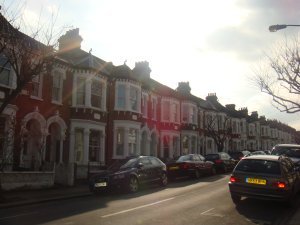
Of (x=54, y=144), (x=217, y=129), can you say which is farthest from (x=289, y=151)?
(x=217, y=129)

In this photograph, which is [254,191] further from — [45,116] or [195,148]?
[195,148]

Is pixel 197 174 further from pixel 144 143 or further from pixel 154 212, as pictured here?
pixel 154 212

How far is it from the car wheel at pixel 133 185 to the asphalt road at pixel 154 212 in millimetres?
2140

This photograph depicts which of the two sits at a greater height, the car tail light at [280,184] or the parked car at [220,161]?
the parked car at [220,161]

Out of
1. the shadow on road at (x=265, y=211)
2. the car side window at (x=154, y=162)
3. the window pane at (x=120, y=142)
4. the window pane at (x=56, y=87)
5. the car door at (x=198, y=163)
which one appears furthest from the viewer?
the window pane at (x=120, y=142)

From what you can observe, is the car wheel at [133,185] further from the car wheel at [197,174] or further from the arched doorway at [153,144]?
the arched doorway at [153,144]

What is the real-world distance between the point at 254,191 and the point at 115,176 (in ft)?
22.2

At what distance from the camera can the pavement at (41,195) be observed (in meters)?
13.6

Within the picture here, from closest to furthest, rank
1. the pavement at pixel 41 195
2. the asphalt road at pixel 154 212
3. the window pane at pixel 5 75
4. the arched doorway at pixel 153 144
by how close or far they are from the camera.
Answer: the asphalt road at pixel 154 212, the pavement at pixel 41 195, the window pane at pixel 5 75, the arched doorway at pixel 153 144

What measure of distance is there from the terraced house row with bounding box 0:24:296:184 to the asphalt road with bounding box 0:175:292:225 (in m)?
5.35

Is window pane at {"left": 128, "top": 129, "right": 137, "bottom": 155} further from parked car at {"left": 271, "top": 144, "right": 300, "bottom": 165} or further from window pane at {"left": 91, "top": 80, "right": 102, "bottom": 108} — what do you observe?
parked car at {"left": 271, "top": 144, "right": 300, "bottom": 165}

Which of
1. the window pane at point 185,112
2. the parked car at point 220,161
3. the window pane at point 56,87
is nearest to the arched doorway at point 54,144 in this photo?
the window pane at point 56,87

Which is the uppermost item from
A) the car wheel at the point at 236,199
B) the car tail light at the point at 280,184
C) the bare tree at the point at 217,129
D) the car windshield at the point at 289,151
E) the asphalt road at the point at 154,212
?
the bare tree at the point at 217,129

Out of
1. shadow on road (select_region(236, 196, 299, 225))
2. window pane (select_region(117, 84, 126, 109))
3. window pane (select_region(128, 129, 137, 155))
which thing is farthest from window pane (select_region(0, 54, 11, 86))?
shadow on road (select_region(236, 196, 299, 225))
